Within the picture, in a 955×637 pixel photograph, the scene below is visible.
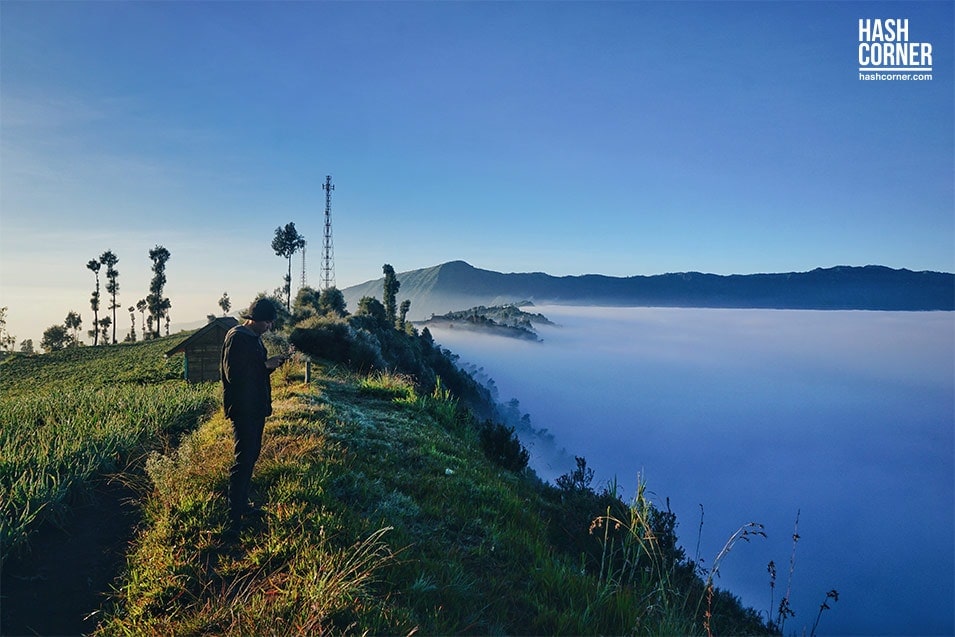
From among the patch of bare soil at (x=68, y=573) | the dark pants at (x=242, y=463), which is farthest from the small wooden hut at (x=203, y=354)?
the dark pants at (x=242, y=463)

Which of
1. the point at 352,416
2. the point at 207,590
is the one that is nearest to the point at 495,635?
the point at 207,590

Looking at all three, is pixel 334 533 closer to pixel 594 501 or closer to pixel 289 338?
pixel 594 501

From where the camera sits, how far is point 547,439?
95062 mm

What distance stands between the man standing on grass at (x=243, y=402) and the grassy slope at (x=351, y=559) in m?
0.37

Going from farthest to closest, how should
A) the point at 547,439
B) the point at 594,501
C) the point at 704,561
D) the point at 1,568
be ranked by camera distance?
the point at 547,439, the point at 594,501, the point at 704,561, the point at 1,568

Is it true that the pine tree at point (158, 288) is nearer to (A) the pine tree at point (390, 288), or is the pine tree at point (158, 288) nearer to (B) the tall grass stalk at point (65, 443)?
(A) the pine tree at point (390, 288)

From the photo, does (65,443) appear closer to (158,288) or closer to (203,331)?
(203,331)

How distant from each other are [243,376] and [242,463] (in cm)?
104

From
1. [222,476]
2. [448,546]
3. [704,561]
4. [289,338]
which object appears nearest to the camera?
[448,546]

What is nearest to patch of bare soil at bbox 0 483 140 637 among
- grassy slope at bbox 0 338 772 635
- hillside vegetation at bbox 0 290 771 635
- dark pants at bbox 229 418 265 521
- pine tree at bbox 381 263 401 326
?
hillside vegetation at bbox 0 290 771 635

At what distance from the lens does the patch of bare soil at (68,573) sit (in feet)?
14.6

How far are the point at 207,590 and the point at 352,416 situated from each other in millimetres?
6322

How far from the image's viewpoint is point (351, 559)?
4449mm

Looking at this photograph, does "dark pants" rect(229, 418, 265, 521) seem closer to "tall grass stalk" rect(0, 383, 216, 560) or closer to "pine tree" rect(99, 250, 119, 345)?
"tall grass stalk" rect(0, 383, 216, 560)
